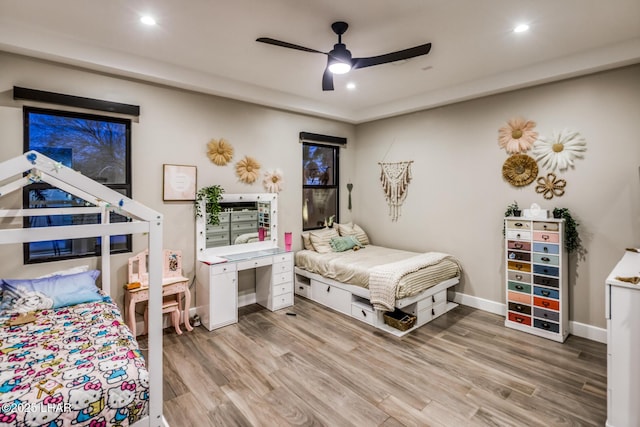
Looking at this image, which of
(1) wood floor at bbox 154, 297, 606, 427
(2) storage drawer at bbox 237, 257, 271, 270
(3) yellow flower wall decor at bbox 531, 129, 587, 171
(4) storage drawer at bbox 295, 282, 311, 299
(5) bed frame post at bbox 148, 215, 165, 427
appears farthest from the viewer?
(4) storage drawer at bbox 295, 282, 311, 299

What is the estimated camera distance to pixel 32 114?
9.58 feet

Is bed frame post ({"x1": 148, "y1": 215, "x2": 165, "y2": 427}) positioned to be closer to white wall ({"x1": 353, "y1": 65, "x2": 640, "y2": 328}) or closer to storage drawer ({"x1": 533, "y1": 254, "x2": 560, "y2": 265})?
storage drawer ({"x1": 533, "y1": 254, "x2": 560, "y2": 265})

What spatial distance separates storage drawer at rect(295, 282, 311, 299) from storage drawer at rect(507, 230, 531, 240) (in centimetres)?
265

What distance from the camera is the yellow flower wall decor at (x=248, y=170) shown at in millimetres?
4237

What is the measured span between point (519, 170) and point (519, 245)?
3.04ft

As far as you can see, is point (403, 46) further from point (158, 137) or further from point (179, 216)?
point (179, 216)

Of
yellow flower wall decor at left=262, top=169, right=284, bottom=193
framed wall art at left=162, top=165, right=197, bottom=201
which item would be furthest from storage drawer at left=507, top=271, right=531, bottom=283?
framed wall art at left=162, top=165, right=197, bottom=201

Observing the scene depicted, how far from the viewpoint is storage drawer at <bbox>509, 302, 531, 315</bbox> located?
11.4 ft

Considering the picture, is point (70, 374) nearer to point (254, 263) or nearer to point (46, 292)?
point (46, 292)

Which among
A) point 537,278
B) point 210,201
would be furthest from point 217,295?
point 537,278

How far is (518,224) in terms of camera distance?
11.6 feet

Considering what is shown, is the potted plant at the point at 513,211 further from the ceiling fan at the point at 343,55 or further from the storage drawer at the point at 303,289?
the storage drawer at the point at 303,289

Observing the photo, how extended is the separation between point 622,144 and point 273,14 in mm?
3550

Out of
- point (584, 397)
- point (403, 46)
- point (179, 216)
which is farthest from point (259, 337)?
point (403, 46)
